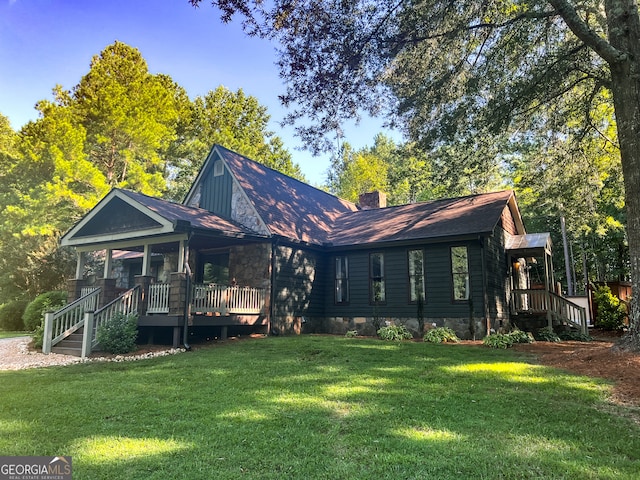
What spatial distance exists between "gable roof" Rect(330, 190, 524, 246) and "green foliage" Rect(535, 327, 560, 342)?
12.5 feet

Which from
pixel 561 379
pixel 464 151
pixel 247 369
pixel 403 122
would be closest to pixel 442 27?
pixel 403 122

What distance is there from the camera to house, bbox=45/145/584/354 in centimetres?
1138

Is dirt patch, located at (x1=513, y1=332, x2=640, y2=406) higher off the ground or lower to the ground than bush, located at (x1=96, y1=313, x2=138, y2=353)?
lower

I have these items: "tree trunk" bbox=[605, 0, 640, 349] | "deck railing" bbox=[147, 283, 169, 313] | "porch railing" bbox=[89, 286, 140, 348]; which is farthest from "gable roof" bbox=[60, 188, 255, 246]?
"tree trunk" bbox=[605, 0, 640, 349]

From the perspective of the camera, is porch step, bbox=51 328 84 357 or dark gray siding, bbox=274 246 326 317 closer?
porch step, bbox=51 328 84 357

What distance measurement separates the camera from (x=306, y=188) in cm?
1966

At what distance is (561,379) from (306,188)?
1451cm

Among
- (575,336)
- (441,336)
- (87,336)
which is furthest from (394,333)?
(87,336)

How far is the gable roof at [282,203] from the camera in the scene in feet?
47.6

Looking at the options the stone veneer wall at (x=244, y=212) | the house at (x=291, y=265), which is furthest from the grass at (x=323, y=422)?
the stone veneer wall at (x=244, y=212)

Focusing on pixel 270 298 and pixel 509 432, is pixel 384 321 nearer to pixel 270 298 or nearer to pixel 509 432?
pixel 270 298

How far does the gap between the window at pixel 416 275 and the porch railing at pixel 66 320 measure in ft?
30.5

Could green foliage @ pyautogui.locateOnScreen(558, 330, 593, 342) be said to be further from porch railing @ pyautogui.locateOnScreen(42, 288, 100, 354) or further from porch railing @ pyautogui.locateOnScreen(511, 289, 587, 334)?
porch railing @ pyautogui.locateOnScreen(42, 288, 100, 354)

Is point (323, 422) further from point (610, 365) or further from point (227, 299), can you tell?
point (227, 299)
